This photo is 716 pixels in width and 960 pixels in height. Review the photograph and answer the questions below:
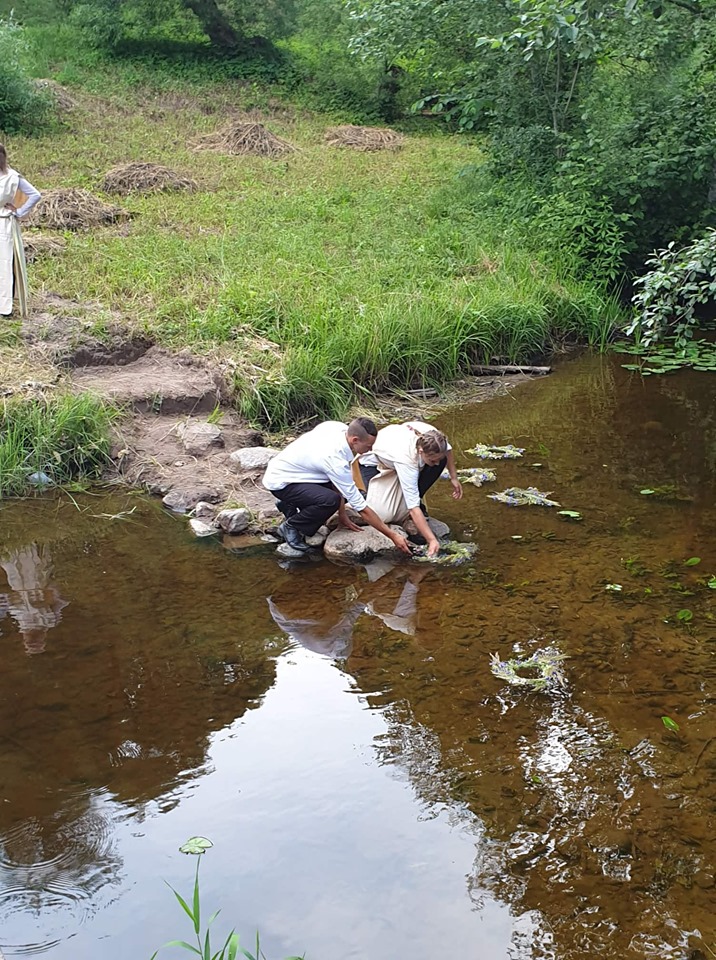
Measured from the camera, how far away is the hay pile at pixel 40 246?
11.3m

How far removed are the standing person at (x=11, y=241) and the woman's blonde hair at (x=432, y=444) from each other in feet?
16.5

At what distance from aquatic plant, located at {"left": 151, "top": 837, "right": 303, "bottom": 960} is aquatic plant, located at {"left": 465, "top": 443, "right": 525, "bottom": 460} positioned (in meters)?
5.00

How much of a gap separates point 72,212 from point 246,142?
267 inches

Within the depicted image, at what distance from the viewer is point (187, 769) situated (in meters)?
4.39

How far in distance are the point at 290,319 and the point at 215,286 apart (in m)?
1.36

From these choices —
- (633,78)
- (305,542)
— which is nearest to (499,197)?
(633,78)

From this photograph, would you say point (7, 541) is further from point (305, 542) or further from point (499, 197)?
point (499, 197)

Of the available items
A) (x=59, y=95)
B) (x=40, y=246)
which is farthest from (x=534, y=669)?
(x=59, y=95)

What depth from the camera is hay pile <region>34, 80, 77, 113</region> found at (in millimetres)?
19578

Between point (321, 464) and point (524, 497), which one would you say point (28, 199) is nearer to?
point (321, 464)

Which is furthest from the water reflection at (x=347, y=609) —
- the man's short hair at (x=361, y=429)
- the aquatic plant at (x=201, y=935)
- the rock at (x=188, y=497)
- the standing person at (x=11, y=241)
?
the standing person at (x=11, y=241)

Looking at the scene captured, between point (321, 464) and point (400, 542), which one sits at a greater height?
point (321, 464)

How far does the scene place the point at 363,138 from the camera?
20.9m

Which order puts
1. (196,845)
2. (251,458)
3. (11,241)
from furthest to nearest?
(11,241)
(251,458)
(196,845)
